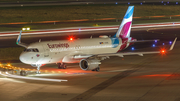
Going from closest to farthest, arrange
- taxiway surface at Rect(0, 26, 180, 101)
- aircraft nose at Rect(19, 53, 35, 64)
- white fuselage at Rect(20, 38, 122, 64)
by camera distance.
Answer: taxiway surface at Rect(0, 26, 180, 101) < aircraft nose at Rect(19, 53, 35, 64) < white fuselage at Rect(20, 38, 122, 64)

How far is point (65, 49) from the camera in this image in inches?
1442

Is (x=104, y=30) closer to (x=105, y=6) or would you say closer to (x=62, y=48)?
(x=105, y=6)

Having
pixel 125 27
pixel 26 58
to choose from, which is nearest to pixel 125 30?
pixel 125 27

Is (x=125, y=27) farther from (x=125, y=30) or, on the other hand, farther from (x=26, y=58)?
(x=26, y=58)

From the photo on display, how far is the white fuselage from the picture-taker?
3409 cm

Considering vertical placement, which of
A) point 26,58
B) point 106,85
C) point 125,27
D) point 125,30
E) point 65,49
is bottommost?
point 106,85

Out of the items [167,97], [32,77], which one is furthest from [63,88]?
[167,97]

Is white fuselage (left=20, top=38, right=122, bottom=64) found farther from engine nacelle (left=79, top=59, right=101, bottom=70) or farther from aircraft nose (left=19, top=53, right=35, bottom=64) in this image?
engine nacelle (left=79, top=59, right=101, bottom=70)

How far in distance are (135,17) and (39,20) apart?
32655 mm

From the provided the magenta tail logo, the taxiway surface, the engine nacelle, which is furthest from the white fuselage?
the engine nacelle

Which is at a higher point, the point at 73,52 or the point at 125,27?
the point at 125,27

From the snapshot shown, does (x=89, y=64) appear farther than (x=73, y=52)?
No

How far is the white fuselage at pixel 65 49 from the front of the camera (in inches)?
1342

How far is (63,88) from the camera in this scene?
88.4ft
